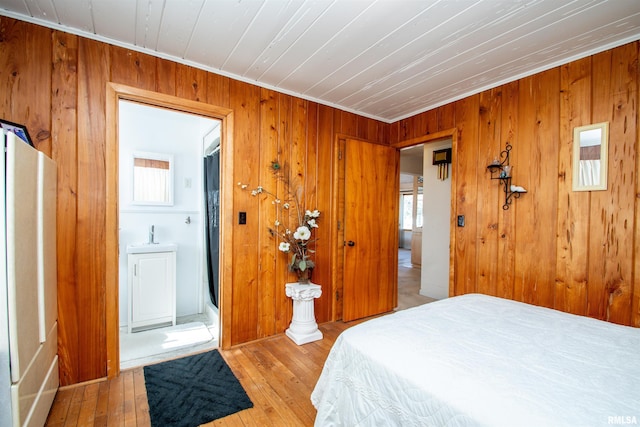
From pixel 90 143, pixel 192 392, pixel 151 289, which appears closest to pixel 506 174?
pixel 192 392

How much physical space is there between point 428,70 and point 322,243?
1867 millimetres

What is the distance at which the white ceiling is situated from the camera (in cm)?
162

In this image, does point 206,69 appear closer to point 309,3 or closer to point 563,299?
point 309,3

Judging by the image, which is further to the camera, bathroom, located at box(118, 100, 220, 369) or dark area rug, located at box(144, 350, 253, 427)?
bathroom, located at box(118, 100, 220, 369)

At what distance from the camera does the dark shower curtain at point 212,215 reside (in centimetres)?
310

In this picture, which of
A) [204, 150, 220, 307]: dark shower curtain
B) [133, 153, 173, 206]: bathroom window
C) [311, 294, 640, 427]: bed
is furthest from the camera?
[133, 153, 173, 206]: bathroom window

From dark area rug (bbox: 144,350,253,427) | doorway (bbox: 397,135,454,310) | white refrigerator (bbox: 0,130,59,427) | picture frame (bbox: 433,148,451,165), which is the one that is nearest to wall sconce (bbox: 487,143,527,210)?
doorway (bbox: 397,135,454,310)

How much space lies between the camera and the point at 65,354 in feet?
6.23

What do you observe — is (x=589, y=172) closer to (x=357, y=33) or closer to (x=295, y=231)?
(x=357, y=33)

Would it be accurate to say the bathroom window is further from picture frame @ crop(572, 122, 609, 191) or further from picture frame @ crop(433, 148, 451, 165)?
picture frame @ crop(572, 122, 609, 191)

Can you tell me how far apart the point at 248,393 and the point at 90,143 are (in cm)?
202

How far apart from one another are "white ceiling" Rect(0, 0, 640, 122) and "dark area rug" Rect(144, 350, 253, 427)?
2394 millimetres

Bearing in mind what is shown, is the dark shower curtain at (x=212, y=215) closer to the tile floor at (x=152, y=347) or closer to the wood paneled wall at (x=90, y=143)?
the tile floor at (x=152, y=347)

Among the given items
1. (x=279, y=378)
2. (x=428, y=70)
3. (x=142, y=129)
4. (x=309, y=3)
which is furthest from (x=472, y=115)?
(x=142, y=129)
